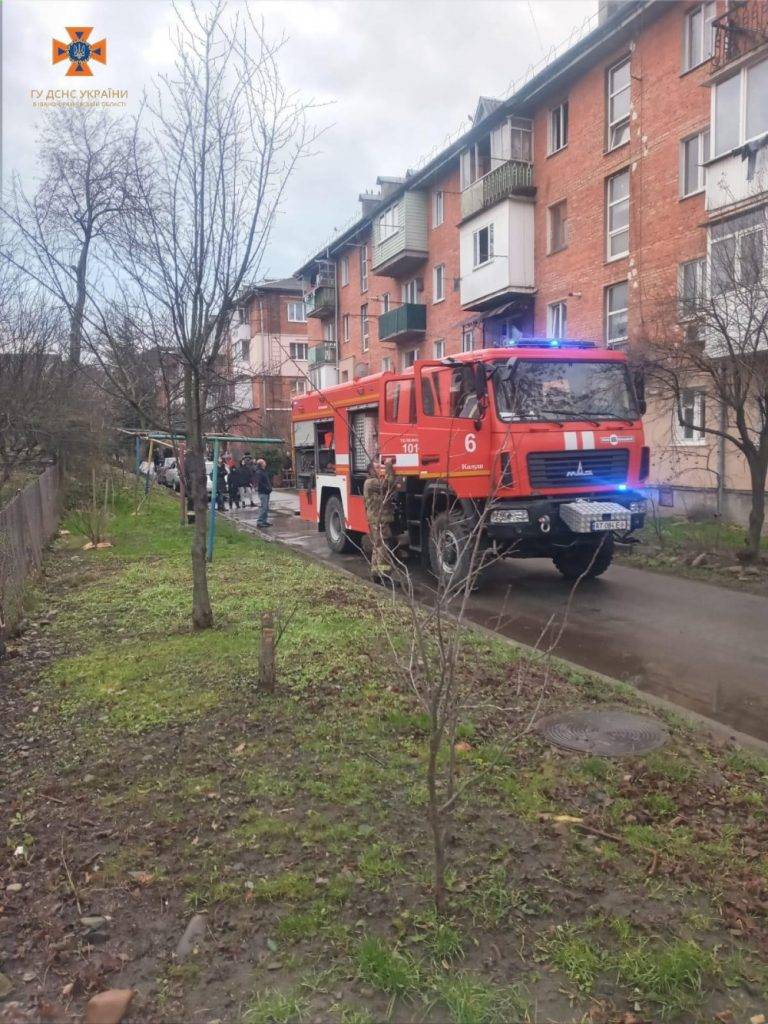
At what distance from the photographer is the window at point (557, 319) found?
21906 millimetres

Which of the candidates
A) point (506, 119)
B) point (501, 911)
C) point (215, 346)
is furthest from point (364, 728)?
point (506, 119)

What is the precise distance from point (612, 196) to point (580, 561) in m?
12.8

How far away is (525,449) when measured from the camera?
9148 mm

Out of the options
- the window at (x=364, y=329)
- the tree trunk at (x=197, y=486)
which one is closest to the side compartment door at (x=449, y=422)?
the tree trunk at (x=197, y=486)

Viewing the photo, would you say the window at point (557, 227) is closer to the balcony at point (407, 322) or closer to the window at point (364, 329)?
the balcony at point (407, 322)

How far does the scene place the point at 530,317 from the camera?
2344 centimetres

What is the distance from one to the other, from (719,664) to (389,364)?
2813 centimetres

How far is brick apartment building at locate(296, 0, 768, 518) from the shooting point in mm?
15008

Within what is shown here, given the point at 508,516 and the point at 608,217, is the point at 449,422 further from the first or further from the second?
the point at 608,217

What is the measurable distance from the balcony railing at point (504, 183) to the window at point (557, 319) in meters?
3.51

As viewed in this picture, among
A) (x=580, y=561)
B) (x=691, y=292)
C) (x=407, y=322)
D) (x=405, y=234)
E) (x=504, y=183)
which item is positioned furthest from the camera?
(x=407, y=322)

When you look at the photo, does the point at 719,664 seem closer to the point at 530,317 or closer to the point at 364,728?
the point at 364,728

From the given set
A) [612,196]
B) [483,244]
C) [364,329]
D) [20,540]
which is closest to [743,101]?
[612,196]

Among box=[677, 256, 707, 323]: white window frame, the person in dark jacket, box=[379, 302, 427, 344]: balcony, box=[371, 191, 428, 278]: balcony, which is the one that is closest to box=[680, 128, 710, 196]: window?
box=[677, 256, 707, 323]: white window frame
